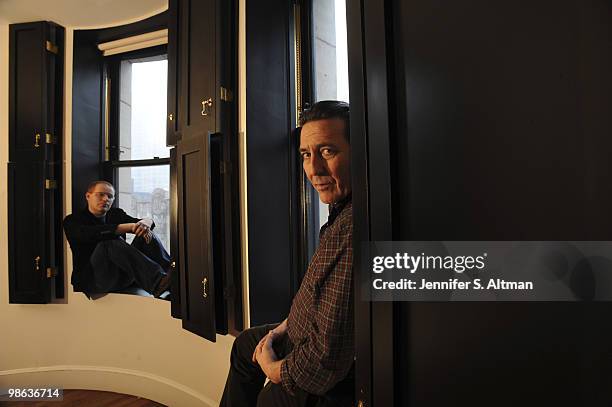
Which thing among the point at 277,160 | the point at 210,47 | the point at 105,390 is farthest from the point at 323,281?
the point at 105,390

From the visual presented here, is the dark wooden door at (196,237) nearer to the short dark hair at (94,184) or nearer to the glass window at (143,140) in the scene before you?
the glass window at (143,140)

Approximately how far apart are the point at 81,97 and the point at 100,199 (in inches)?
30.4

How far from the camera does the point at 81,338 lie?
2660mm

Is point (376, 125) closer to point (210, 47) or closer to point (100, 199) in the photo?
point (210, 47)

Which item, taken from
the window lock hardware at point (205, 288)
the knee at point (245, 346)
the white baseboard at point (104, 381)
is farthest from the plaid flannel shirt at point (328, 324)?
the white baseboard at point (104, 381)

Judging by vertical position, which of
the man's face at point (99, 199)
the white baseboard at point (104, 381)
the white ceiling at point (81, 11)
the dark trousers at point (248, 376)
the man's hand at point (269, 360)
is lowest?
the white baseboard at point (104, 381)

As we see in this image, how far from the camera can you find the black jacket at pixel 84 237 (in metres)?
2.52

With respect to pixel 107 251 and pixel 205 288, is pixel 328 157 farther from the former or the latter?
pixel 107 251

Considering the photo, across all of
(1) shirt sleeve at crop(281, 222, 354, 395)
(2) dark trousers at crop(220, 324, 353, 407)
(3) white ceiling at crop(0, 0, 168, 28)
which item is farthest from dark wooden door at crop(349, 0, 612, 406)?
(3) white ceiling at crop(0, 0, 168, 28)

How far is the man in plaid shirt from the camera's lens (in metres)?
0.84

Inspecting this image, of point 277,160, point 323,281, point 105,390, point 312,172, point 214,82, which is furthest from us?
point 105,390

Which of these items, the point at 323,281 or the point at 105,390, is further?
the point at 105,390

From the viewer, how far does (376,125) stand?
0.62 metres

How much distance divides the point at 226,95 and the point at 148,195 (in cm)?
133
